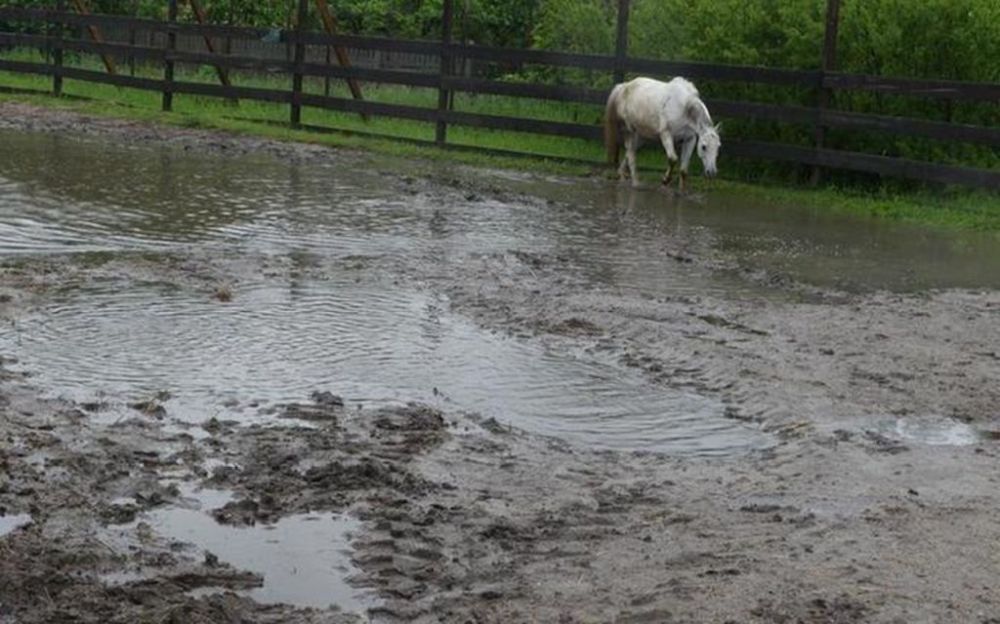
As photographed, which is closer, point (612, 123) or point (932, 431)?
point (932, 431)

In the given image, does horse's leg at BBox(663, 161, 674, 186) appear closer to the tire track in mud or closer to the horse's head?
the horse's head

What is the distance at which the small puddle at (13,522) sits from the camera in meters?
4.88

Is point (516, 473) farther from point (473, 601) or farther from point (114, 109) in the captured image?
point (114, 109)

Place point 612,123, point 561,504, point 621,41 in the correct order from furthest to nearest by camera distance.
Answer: point 621,41
point 612,123
point 561,504

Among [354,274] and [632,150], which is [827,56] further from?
[354,274]

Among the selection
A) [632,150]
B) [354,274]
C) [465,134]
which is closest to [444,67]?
[465,134]

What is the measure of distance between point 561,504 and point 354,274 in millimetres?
5064

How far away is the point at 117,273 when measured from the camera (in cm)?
967

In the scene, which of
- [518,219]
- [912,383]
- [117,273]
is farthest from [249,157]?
[912,383]

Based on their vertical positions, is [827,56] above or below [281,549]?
above

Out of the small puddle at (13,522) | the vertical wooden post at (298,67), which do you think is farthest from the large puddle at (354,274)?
the vertical wooden post at (298,67)

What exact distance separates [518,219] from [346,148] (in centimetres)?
717

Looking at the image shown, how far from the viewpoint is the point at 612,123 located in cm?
1905

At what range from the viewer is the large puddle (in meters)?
6.98
